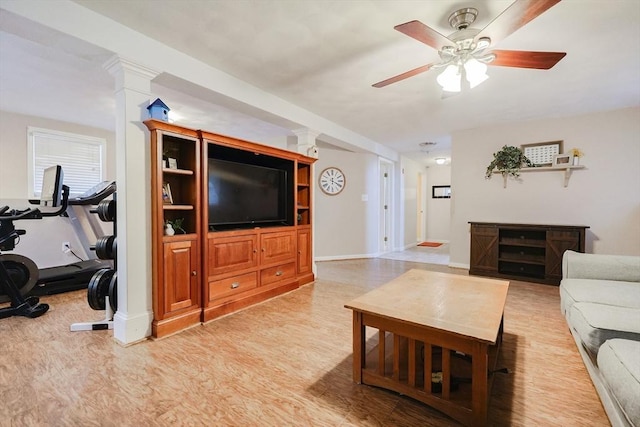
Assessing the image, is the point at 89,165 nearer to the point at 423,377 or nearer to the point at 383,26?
the point at 383,26

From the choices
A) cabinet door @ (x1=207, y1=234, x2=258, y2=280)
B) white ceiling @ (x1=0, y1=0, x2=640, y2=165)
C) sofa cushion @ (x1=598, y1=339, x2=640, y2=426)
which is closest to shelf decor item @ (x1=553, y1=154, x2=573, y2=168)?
white ceiling @ (x1=0, y1=0, x2=640, y2=165)

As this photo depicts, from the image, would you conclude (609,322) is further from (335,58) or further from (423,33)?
(335,58)

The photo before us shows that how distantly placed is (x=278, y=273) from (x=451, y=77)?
105 inches

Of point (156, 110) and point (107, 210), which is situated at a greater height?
point (156, 110)

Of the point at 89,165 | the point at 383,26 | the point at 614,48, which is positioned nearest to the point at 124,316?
the point at 383,26

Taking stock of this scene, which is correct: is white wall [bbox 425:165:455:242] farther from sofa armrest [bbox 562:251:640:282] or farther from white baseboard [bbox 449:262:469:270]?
sofa armrest [bbox 562:251:640:282]

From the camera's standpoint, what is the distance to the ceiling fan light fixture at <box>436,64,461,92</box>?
6.63 feet

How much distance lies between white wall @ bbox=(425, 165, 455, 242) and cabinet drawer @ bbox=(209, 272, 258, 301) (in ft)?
22.7

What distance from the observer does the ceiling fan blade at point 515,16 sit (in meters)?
1.40

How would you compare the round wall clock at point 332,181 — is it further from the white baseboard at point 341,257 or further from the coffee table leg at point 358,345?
the coffee table leg at point 358,345

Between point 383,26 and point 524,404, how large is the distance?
2.49 m

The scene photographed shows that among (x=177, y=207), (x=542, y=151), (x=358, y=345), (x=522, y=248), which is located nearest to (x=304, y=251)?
(x=177, y=207)

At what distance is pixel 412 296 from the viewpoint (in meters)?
1.88

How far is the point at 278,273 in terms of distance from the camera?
3510mm
